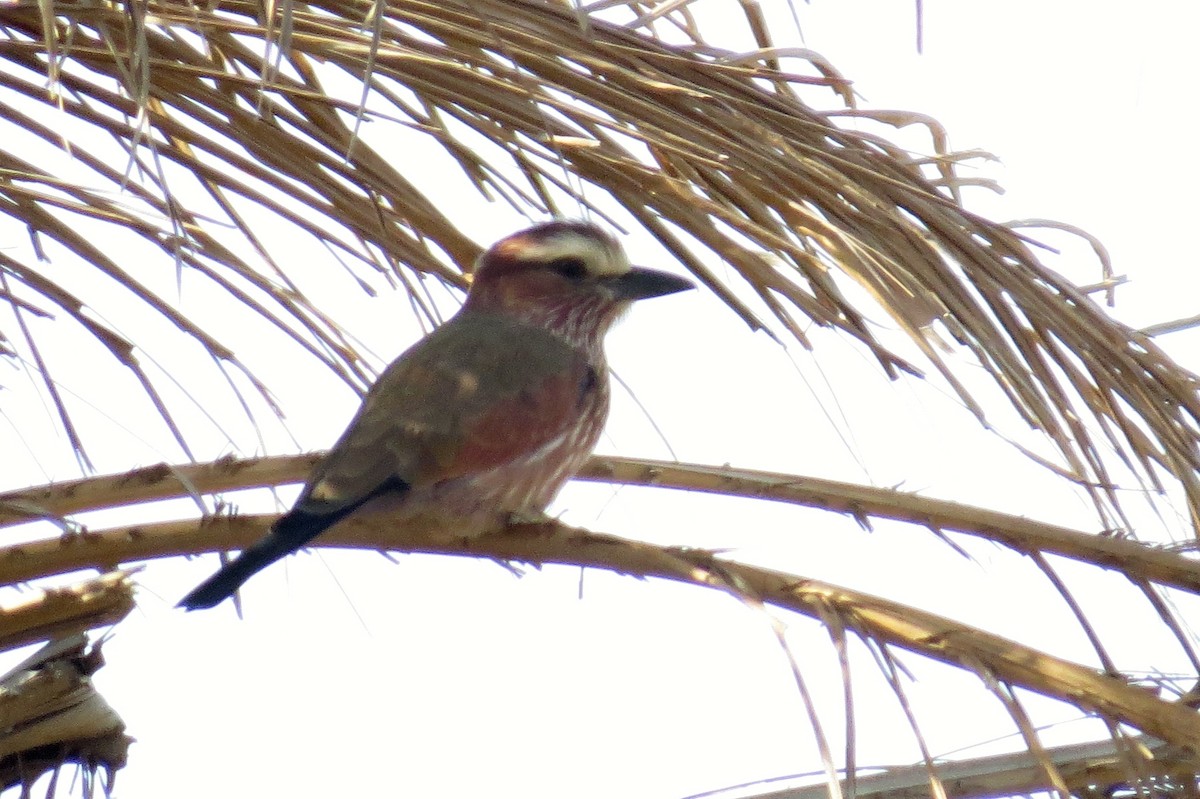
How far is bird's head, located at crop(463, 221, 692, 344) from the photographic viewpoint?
3.84 m

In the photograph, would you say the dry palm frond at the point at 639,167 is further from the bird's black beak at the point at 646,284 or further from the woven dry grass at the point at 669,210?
the bird's black beak at the point at 646,284

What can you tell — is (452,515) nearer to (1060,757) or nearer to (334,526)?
(334,526)

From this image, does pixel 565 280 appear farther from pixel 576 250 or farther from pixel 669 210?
pixel 669 210

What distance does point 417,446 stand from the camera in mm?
2949

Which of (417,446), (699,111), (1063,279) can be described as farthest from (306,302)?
(1063,279)

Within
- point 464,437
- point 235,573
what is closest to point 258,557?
point 235,573

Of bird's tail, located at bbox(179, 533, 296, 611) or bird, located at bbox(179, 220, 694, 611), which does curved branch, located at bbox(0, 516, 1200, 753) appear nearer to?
bird's tail, located at bbox(179, 533, 296, 611)

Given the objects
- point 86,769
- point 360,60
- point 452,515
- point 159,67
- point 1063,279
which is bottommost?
point 86,769

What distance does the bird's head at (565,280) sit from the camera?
3836mm

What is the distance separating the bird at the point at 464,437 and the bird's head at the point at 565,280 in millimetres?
26

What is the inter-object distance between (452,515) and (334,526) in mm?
394

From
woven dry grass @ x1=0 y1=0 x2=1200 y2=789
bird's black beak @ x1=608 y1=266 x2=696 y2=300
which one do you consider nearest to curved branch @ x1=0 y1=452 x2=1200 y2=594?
woven dry grass @ x1=0 y1=0 x2=1200 y2=789

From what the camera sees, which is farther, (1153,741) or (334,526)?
(334,526)

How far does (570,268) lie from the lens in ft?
12.7
